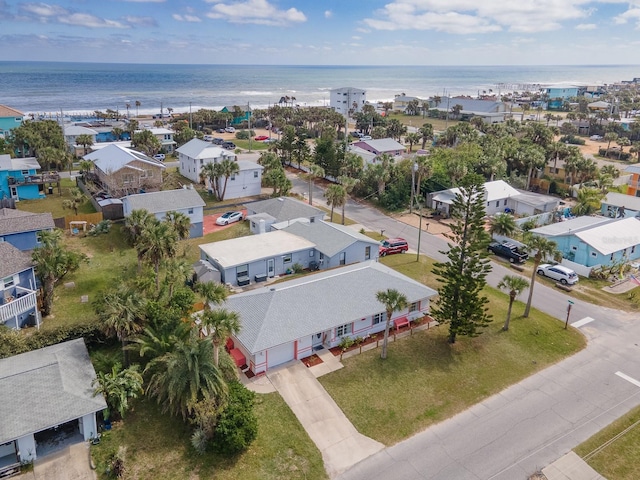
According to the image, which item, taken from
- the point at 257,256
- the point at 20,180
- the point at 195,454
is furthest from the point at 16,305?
the point at 20,180

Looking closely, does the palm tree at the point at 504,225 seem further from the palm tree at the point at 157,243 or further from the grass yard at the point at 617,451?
the palm tree at the point at 157,243

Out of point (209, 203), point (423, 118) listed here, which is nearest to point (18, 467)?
point (209, 203)

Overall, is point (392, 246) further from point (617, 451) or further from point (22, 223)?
point (22, 223)

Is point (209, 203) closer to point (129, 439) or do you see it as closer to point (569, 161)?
point (129, 439)

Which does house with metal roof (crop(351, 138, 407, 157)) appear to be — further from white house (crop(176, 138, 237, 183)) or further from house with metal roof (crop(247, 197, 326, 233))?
house with metal roof (crop(247, 197, 326, 233))

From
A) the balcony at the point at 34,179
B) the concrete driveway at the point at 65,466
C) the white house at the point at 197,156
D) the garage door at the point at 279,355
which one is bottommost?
the concrete driveway at the point at 65,466

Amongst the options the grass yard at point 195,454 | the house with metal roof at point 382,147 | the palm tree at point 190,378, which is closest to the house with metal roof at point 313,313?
the palm tree at point 190,378
